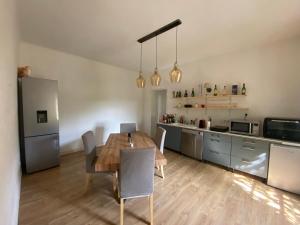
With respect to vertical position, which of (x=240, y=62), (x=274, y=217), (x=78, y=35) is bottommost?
(x=274, y=217)

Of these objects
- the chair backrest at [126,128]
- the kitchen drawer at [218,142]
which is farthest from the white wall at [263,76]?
the chair backrest at [126,128]

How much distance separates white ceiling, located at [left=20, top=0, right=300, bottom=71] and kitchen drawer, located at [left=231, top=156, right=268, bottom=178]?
2.40 meters

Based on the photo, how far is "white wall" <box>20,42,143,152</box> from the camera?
3.65m

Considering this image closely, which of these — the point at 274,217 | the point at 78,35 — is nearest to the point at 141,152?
the point at 274,217

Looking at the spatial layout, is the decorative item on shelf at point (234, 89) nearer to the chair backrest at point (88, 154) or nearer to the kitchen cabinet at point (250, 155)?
the kitchen cabinet at point (250, 155)

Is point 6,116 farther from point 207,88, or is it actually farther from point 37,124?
point 207,88

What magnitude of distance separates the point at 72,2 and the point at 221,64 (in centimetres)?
352

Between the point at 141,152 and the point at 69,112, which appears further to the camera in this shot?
the point at 69,112

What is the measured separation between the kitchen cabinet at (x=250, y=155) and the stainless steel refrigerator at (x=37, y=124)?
3857 mm

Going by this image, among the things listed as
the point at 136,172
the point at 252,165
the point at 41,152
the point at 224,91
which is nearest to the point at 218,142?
the point at 252,165

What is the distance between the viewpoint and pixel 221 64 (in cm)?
400

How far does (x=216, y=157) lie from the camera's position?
3541 mm

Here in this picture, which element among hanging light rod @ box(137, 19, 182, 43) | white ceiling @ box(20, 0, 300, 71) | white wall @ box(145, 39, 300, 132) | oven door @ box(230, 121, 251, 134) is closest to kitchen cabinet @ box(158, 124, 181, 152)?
white wall @ box(145, 39, 300, 132)

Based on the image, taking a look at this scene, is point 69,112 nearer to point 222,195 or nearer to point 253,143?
point 222,195
